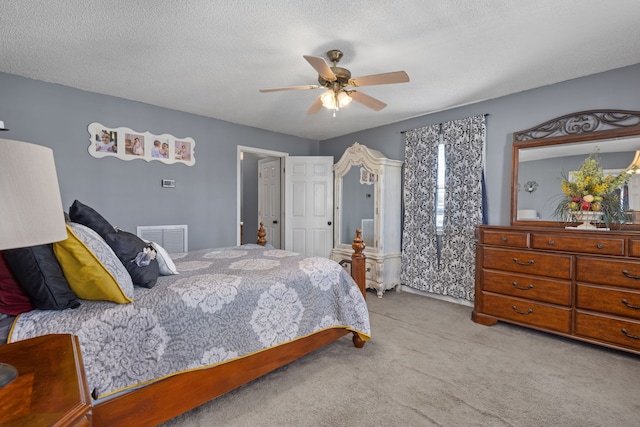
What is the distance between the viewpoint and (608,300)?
2.48 metres

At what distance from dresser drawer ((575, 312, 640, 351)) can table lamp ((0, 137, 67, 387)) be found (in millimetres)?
3466

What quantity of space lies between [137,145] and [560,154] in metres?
4.70

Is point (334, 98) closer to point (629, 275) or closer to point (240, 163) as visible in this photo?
point (629, 275)

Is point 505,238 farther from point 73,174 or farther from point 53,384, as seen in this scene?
point 73,174

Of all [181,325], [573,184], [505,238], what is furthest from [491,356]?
[181,325]

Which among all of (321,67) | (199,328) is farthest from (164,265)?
(321,67)

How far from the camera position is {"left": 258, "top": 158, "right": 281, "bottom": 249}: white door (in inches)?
214

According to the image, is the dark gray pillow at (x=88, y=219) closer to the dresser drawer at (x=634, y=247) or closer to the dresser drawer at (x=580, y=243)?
the dresser drawer at (x=580, y=243)

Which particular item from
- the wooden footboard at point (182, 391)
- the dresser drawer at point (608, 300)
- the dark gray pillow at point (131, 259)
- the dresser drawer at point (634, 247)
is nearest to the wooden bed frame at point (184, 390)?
the wooden footboard at point (182, 391)

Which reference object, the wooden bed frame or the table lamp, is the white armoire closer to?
the wooden bed frame

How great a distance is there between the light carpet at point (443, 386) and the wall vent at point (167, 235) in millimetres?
2563

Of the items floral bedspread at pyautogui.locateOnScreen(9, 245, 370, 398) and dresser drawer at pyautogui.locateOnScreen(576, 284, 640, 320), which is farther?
dresser drawer at pyautogui.locateOnScreen(576, 284, 640, 320)

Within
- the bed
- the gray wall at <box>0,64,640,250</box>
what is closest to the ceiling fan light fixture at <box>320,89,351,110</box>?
the bed

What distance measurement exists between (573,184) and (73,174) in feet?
16.6
